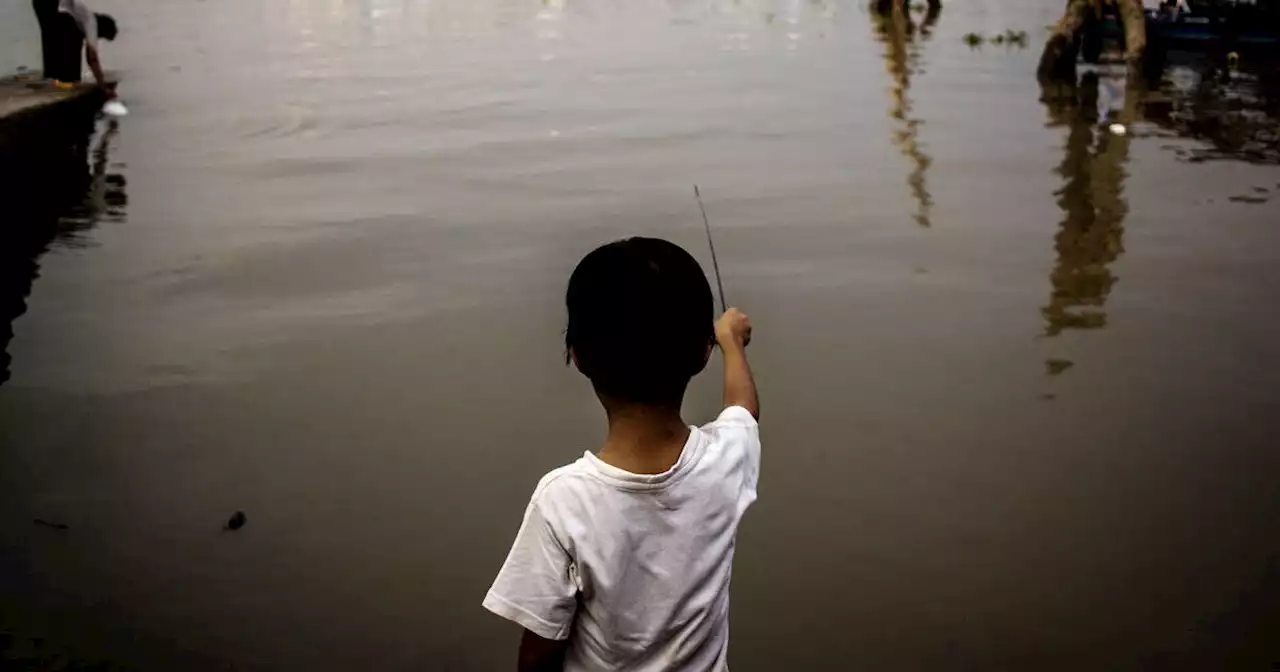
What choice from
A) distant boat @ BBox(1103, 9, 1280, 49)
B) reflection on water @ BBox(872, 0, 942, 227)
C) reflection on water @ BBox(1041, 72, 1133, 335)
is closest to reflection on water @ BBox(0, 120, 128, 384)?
reflection on water @ BBox(1041, 72, 1133, 335)

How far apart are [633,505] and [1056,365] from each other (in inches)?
153

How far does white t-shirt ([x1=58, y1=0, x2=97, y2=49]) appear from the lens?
453 inches

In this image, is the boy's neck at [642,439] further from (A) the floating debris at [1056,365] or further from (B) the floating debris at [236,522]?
(A) the floating debris at [1056,365]

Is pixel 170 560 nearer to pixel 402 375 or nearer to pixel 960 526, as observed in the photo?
→ pixel 402 375

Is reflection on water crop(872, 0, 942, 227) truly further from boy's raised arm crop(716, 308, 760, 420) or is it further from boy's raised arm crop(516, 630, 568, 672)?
boy's raised arm crop(516, 630, 568, 672)

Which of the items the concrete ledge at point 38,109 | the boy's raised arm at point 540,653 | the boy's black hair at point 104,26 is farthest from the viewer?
the boy's black hair at point 104,26

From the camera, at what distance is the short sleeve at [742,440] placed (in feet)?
6.38

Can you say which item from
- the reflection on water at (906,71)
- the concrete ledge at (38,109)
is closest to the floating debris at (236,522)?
the reflection on water at (906,71)

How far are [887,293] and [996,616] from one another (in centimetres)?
307

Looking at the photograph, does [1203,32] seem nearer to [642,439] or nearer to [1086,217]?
[1086,217]

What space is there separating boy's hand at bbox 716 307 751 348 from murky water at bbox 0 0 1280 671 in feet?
4.34

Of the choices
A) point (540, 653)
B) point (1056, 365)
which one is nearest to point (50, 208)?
point (1056, 365)

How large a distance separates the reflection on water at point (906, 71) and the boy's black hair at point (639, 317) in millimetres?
6194

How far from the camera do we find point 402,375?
16.8ft
